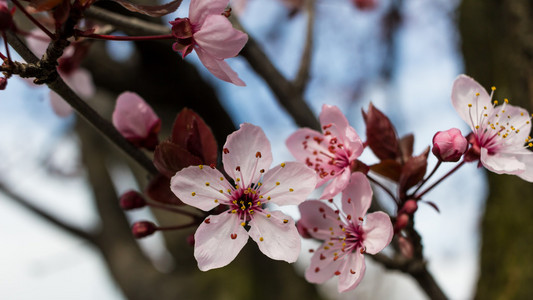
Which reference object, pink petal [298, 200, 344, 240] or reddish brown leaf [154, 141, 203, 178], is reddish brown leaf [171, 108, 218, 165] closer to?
reddish brown leaf [154, 141, 203, 178]

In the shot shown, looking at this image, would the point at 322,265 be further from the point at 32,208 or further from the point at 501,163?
the point at 32,208

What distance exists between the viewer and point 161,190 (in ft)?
2.76

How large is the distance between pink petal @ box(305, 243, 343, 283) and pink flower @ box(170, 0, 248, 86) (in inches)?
14.0

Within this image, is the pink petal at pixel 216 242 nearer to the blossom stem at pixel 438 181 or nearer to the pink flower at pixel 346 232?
the pink flower at pixel 346 232

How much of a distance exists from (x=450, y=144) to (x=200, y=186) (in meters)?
0.43

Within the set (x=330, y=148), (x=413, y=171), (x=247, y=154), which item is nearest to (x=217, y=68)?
(x=247, y=154)

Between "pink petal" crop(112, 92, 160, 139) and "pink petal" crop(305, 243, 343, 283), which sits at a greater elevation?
"pink petal" crop(112, 92, 160, 139)

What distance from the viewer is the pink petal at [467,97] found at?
0.87m

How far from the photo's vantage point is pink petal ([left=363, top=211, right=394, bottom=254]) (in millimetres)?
782

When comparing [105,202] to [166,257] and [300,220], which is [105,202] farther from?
[300,220]

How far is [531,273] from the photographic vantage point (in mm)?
→ 1666

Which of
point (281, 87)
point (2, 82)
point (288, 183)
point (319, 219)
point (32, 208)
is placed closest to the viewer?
point (2, 82)

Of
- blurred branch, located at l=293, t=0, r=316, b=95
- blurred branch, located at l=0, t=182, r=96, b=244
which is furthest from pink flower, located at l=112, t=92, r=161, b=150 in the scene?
blurred branch, located at l=0, t=182, r=96, b=244

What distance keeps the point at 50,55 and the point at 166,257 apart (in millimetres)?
2169
